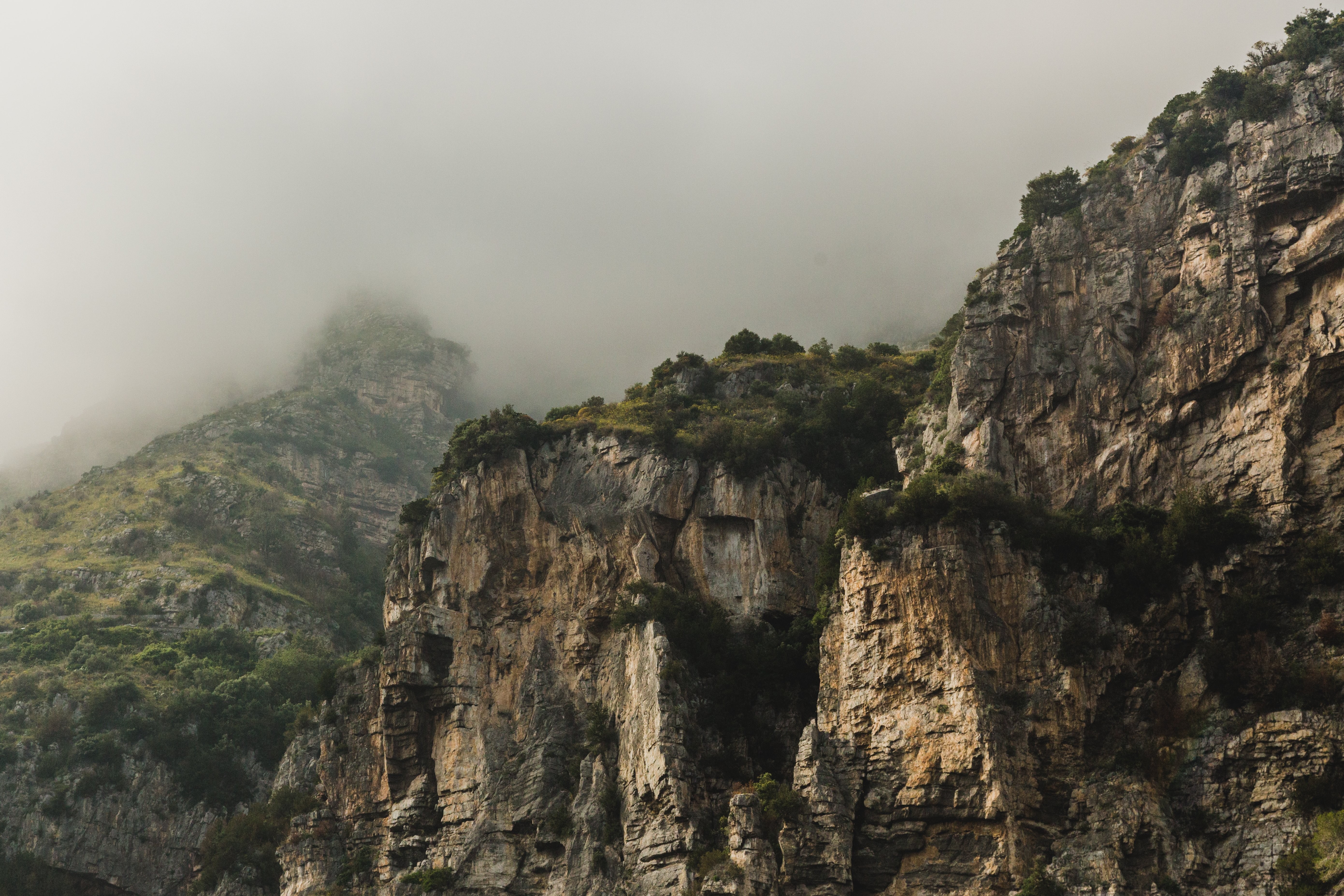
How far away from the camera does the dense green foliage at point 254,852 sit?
6900 centimetres

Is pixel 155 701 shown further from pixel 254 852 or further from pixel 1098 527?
pixel 1098 527

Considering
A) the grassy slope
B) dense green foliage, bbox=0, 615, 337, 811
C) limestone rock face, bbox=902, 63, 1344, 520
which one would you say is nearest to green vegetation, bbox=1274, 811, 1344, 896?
limestone rock face, bbox=902, 63, 1344, 520

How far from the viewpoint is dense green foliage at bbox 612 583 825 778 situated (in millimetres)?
47875

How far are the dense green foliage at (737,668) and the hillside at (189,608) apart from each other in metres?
24.4

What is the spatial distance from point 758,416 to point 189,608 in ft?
200

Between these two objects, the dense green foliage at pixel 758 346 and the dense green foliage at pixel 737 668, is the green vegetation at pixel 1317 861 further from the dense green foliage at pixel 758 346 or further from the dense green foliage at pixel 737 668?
the dense green foliage at pixel 758 346

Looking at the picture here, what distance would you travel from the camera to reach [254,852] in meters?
70.2

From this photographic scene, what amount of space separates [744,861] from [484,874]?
1507 centimetres

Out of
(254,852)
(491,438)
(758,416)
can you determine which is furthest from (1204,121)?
(254,852)

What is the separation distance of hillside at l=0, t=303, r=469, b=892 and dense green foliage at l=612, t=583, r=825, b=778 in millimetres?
24411

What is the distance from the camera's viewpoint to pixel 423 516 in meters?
61.5

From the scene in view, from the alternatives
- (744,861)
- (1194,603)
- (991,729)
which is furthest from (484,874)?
(1194,603)

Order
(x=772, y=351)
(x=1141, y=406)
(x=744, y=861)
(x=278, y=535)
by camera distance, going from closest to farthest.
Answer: (x=744, y=861) → (x=1141, y=406) → (x=772, y=351) → (x=278, y=535)

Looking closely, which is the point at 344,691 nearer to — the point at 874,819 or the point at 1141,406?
the point at 874,819
